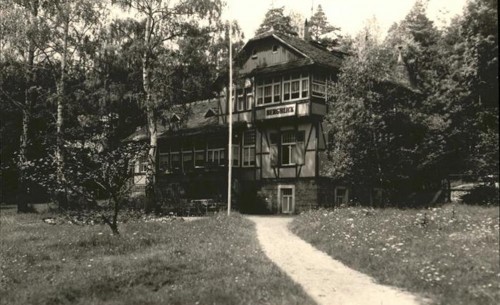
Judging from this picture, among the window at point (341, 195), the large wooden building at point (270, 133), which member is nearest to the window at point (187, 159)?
the large wooden building at point (270, 133)

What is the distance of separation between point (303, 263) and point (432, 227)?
3.98m

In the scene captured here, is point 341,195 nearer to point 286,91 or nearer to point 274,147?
point 274,147

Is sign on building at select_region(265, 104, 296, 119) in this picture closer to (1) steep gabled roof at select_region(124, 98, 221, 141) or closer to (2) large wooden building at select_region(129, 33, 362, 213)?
(2) large wooden building at select_region(129, 33, 362, 213)

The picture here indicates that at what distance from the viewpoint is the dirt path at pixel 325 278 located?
1131 centimetres

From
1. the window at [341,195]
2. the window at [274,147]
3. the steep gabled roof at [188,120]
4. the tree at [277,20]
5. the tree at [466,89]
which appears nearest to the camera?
the tree at [466,89]

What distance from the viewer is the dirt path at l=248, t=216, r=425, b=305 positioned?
37.1 feet

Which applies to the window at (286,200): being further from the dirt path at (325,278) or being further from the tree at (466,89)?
the dirt path at (325,278)

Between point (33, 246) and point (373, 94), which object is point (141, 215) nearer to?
point (33, 246)

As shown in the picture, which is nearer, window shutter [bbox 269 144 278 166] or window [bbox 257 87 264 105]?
window shutter [bbox 269 144 278 166]

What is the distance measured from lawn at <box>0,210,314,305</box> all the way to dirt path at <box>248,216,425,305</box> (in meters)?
A: 0.49

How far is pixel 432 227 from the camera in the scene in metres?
16.0

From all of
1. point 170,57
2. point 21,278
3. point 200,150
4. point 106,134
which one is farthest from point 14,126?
point 21,278

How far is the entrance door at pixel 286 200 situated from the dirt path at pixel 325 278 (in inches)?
494

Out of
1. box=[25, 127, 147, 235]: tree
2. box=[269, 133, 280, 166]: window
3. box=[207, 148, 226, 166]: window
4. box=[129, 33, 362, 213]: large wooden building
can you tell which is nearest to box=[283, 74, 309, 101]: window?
box=[129, 33, 362, 213]: large wooden building
